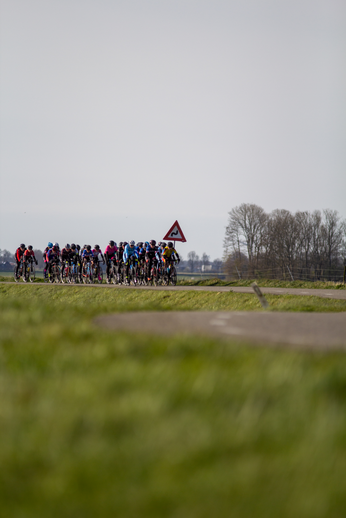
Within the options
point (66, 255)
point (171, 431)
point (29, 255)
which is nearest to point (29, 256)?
point (29, 255)

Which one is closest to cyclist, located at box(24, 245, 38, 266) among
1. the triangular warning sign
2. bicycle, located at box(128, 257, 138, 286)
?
bicycle, located at box(128, 257, 138, 286)

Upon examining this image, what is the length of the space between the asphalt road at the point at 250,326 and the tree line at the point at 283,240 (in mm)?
65951

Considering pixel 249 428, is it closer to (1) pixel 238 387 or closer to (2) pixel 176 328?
(1) pixel 238 387

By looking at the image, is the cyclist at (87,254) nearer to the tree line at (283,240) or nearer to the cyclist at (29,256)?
the cyclist at (29,256)

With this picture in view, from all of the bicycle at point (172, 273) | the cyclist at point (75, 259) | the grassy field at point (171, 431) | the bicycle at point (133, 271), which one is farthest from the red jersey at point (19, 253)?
the grassy field at point (171, 431)

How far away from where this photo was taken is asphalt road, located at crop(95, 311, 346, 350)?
7309mm

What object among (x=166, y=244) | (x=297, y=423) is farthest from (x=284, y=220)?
(x=297, y=423)

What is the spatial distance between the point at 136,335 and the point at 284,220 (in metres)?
76.4

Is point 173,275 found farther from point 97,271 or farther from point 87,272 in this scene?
point 87,272

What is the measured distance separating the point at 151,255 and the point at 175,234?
6.91ft

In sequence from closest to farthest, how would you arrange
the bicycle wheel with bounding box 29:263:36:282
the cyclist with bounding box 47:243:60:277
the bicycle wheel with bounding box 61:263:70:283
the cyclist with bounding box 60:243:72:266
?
the cyclist with bounding box 60:243:72:266, the bicycle wheel with bounding box 61:263:70:283, the cyclist with bounding box 47:243:60:277, the bicycle wheel with bounding box 29:263:36:282

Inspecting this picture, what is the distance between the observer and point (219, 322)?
29.5ft

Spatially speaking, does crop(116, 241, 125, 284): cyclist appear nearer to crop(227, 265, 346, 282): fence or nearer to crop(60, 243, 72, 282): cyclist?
crop(60, 243, 72, 282): cyclist

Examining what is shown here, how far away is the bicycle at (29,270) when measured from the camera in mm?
34656
